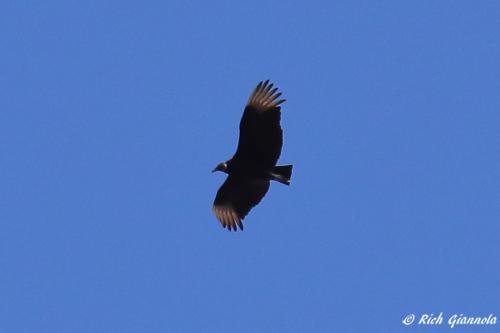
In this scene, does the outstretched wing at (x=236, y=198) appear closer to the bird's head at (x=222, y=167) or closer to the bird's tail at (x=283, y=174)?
the bird's head at (x=222, y=167)

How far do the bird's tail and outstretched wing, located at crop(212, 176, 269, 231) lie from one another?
327 millimetres

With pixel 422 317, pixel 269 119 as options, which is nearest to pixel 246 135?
pixel 269 119

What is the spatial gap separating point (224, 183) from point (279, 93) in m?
2.20

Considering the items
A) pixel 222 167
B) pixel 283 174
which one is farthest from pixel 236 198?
pixel 283 174

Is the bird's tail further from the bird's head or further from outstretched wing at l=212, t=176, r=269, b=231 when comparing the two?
the bird's head

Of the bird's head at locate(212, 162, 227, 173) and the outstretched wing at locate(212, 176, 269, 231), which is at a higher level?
the bird's head at locate(212, 162, 227, 173)

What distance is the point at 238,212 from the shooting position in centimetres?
2952

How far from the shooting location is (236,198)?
97.3 feet

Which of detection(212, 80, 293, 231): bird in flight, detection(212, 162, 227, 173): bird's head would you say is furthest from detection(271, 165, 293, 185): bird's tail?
detection(212, 162, 227, 173): bird's head

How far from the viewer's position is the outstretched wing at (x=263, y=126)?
28.9 m

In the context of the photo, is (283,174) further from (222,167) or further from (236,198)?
(222,167)

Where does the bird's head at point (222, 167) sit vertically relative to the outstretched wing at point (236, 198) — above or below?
above

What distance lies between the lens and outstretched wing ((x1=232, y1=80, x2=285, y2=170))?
2889 cm

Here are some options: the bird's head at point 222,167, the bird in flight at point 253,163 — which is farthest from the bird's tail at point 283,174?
the bird's head at point 222,167
